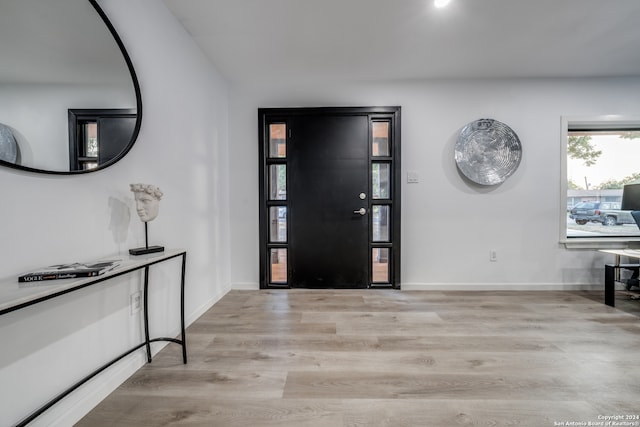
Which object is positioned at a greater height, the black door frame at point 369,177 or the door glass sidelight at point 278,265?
the black door frame at point 369,177

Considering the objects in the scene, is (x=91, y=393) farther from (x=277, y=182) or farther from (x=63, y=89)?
(x=277, y=182)

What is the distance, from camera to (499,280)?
298 cm

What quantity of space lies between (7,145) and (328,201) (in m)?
2.37

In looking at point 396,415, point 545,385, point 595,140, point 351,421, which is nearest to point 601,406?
point 545,385

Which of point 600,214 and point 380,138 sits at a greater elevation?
point 380,138

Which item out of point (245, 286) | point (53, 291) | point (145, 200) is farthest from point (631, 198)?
point (53, 291)

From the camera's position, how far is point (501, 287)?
2.96 m

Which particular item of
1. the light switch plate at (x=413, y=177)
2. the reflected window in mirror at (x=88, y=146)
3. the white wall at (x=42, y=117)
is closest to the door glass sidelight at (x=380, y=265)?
the light switch plate at (x=413, y=177)

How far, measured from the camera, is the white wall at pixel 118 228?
1.01 meters

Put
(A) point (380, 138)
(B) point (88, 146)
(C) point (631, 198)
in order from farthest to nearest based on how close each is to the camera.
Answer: (A) point (380, 138) → (C) point (631, 198) → (B) point (88, 146)

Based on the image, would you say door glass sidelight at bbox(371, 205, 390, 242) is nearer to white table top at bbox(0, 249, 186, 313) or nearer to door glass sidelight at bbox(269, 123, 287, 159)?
door glass sidelight at bbox(269, 123, 287, 159)

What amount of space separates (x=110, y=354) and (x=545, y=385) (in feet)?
7.72

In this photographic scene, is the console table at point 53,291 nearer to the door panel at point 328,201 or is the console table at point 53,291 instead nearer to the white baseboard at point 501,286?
the door panel at point 328,201

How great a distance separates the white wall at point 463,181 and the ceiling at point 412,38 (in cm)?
16
